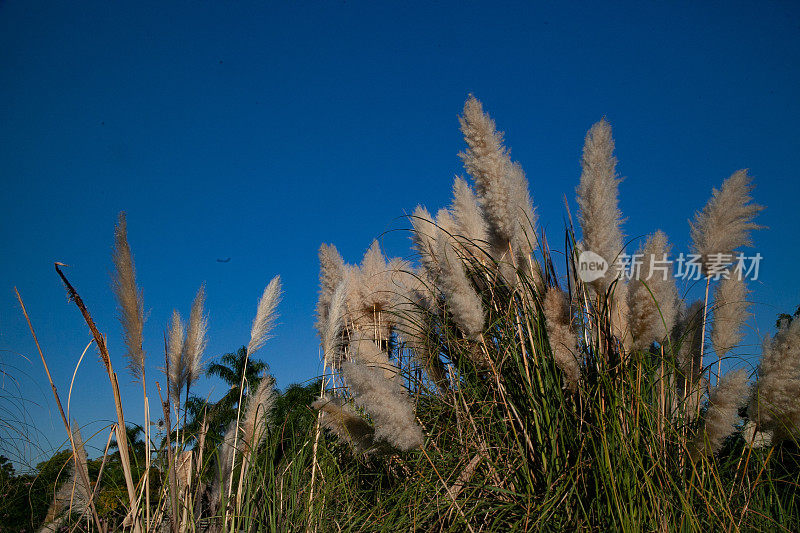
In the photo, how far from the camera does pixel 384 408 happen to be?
67.5 inches

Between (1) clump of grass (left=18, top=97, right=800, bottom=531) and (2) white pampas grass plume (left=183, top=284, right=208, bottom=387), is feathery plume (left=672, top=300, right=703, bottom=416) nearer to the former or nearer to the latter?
(1) clump of grass (left=18, top=97, right=800, bottom=531)

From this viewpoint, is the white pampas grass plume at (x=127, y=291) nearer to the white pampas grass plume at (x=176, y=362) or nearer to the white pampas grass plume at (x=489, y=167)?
the white pampas grass plume at (x=176, y=362)

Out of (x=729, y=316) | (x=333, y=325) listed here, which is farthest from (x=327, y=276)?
(x=729, y=316)

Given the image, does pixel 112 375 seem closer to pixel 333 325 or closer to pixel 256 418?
pixel 256 418

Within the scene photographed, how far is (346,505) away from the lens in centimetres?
252

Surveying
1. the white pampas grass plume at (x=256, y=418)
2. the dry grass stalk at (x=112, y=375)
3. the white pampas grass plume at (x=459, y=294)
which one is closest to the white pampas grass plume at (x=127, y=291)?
the dry grass stalk at (x=112, y=375)

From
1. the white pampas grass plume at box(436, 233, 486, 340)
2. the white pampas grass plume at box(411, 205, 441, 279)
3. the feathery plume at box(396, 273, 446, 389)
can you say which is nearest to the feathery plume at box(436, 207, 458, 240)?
the white pampas grass plume at box(411, 205, 441, 279)

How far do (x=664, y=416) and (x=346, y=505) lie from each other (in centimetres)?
154

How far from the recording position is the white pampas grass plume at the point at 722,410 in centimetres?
180

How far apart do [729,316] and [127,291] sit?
103 inches

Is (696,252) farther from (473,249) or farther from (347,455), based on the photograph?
(347,455)

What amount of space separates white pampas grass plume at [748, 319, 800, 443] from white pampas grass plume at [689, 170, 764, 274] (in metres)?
0.46

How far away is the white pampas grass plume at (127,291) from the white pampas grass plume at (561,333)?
1.56 m

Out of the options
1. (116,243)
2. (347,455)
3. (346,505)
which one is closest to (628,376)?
(346,505)
